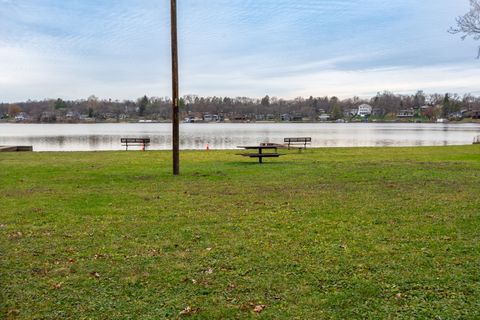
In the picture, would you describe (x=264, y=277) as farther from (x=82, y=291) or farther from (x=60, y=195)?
(x=60, y=195)

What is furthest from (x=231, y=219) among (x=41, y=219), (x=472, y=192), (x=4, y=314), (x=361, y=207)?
(x=472, y=192)

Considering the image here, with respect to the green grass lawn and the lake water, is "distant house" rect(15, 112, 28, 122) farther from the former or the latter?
the green grass lawn

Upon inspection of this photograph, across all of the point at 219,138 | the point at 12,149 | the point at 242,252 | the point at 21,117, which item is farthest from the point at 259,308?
the point at 21,117

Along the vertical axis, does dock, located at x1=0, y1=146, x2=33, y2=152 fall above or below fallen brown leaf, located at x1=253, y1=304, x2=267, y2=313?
above

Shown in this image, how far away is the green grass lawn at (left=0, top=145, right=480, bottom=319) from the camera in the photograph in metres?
4.69

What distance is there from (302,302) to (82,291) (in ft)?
7.80

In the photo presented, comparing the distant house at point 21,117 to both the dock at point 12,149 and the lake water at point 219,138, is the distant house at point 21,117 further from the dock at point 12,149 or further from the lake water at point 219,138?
the dock at point 12,149

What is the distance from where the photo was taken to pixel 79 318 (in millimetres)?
4441

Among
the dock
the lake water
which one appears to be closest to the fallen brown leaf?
the dock

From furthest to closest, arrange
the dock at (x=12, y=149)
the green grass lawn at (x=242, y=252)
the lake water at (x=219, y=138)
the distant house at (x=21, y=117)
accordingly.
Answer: the distant house at (x=21, y=117) < the lake water at (x=219, y=138) < the dock at (x=12, y=149) < the green grass lawn at (x=242, y=252)

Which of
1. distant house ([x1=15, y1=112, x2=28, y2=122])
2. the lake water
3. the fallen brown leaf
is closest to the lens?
the fallen brown leaf

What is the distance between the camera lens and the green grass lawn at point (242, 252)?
15.4 feet

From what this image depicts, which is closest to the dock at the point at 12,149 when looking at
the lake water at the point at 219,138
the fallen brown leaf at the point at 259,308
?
the lake water at the point at 219,138

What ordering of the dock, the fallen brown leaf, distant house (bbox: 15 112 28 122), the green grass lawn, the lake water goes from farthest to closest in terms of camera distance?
distant house (bbox: 15 112 28 122) < the lake water < the dock < the green grass lawn < the fallen brown leaf
